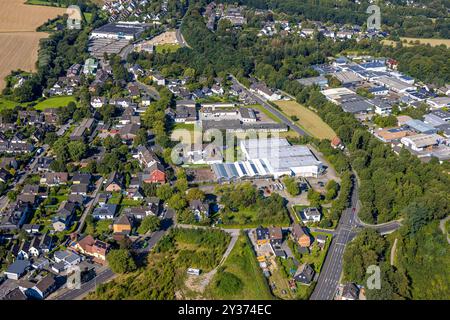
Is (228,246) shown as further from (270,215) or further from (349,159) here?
(349,159)

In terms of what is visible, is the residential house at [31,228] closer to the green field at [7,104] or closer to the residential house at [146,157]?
the residential house at [146,157]

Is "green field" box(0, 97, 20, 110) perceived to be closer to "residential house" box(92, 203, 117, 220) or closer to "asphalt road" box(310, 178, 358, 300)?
"residential house" box(92, 203, 117, 220)

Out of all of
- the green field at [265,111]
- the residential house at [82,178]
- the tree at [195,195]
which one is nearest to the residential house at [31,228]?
the residential house at [82,178]

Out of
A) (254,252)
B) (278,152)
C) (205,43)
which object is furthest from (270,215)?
(205,43)

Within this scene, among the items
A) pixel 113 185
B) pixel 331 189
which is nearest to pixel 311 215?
pixel 331 189

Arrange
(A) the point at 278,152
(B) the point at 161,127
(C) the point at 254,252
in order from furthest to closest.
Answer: (B) the point at 161,127, (A) the point at 278,152, (C) the point at 254,252

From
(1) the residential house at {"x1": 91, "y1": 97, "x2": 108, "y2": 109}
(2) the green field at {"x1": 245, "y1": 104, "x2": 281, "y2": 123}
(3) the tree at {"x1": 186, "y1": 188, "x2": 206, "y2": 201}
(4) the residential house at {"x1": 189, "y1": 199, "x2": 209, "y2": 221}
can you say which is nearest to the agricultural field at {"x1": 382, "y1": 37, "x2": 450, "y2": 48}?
(2) the green field at {"x1": 245, "y1": 104, "x2": 281, "y2": 123}
